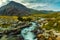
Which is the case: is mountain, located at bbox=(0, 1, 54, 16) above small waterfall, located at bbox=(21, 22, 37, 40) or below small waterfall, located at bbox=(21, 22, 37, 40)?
above

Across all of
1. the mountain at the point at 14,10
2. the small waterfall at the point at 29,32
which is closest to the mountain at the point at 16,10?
the mountain at the point at 14,10

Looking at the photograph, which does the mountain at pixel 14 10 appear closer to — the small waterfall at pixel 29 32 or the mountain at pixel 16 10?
the mountain at pixel 16 10

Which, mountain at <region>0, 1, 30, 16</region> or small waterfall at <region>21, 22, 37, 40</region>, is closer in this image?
small waterfall at <region>21, 22, 37, 40</region>

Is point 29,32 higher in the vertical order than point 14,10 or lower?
lower

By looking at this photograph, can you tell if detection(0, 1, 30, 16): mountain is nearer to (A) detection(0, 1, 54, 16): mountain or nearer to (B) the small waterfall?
(A) detection(0, 1, 54, 16): mountain

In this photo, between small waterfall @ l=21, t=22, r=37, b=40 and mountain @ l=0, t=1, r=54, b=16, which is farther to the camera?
mountain @ l=0, t=1, r=54, b=16

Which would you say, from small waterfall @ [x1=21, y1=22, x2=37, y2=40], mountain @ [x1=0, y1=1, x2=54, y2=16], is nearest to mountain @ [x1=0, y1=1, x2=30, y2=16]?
mountain @ [x1=0, y1=1, x2=54, y2=16]

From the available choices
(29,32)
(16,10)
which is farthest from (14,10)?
(29,32)

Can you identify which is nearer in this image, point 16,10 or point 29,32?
point 29,32

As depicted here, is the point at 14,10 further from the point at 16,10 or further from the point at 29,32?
the point at 29,32
